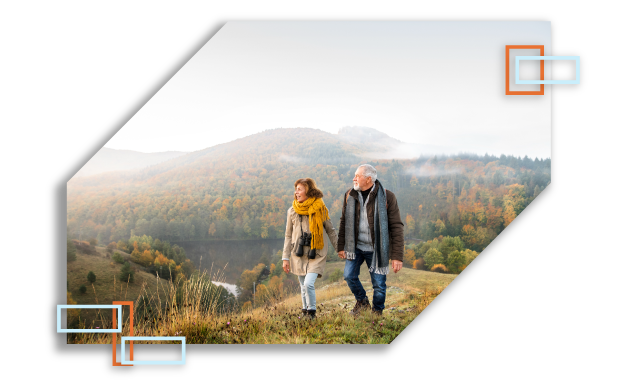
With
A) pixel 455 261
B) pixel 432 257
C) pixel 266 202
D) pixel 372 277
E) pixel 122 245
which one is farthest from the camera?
pixel 266 202

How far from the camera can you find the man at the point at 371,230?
482 centimetres

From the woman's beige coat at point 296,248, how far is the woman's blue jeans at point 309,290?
74 mm

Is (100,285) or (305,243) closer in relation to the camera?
(305,243)

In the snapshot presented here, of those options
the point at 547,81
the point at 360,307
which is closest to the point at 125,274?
the point at 360,307

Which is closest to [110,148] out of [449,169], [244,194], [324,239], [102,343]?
[244,194]

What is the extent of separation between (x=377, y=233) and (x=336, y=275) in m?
3.69

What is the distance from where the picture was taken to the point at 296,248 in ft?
16.2

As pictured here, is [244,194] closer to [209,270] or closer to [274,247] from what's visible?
[274,247]

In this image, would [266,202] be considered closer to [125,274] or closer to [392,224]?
[125,274]

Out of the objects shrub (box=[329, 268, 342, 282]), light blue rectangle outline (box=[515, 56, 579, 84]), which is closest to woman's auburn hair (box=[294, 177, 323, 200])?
light blue rectangle outline (box=[515, 56, 579, 84])

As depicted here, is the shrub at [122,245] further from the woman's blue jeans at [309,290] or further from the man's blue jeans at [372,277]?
the man's blue jeans at [372,277]

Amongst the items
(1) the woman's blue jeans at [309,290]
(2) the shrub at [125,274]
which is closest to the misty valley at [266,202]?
(2) the shrub at [125,274]

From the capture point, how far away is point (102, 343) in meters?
5.19

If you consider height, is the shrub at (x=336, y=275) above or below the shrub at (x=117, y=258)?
below
